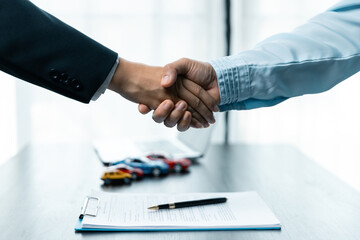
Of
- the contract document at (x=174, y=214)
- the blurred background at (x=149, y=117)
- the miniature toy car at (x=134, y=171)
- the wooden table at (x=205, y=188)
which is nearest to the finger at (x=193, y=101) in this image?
the wooden table at (x=205, y=188)

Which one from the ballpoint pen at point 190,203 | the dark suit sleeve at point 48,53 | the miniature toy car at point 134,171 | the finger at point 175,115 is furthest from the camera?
the finger at point 175,115

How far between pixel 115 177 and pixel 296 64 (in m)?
0.61

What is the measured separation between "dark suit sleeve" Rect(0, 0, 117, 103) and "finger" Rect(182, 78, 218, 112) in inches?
9.8

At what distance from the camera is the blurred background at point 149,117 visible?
3152mm

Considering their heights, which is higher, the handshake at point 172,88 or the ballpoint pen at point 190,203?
the handshake at point 172,88

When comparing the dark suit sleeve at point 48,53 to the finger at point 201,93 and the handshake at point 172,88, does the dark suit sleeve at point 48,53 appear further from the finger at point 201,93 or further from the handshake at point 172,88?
the finger at point 201,93

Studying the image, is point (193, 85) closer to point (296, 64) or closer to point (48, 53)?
point (296, 64)

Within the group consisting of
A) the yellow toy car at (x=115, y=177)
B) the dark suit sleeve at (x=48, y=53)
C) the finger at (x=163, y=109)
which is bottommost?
the yellow toy car at (x=115, y=177)

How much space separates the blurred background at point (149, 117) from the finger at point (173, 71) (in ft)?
5.89

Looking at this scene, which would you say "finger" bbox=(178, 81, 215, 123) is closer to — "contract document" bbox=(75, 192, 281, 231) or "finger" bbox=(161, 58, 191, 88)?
"finger" bbox=(161, 58, 191, 88)

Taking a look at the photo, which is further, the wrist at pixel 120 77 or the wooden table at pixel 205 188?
the wrist at pixel 120 77

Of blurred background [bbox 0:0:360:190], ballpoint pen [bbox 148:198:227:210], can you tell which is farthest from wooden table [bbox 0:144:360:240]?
blurred background [bbox 0:0:360:190]

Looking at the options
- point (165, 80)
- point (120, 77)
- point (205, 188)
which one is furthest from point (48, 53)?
point (205, 188)

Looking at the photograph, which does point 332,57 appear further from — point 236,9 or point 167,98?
point 236,9
